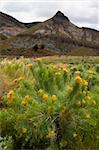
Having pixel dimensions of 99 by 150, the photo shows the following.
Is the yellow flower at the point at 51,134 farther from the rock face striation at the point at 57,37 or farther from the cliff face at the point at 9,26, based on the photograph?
the cliff face at the point at 9,26

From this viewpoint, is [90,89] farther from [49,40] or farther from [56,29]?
[56,29]

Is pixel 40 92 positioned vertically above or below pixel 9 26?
above

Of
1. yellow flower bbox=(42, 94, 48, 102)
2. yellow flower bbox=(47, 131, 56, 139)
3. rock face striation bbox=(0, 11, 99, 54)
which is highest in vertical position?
yellow flower bbox=(42, 94, 48, 102)

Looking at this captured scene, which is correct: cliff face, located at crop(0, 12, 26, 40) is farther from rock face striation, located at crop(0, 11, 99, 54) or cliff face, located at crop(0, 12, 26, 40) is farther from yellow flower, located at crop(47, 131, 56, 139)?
yellow flower, located at crop(47, 131, 56, 139)

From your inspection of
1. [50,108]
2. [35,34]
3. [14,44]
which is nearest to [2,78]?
[50,108]

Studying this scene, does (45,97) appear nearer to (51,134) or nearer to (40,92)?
(40,92)

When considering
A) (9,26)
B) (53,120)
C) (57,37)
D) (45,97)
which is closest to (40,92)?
(45,97)

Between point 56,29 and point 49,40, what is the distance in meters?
9.41

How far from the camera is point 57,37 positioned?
94062 mm

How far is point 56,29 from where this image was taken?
10062 centimetres

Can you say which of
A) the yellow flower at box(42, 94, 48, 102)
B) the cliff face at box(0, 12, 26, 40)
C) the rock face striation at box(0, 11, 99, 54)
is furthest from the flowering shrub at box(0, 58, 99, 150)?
the cliff face at box(0, 12, 26, 40)

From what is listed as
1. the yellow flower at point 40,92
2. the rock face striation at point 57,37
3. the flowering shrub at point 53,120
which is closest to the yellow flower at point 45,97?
the flowering shrub at point 53,120

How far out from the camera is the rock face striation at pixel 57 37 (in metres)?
89.2

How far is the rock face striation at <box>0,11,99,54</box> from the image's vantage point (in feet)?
293
